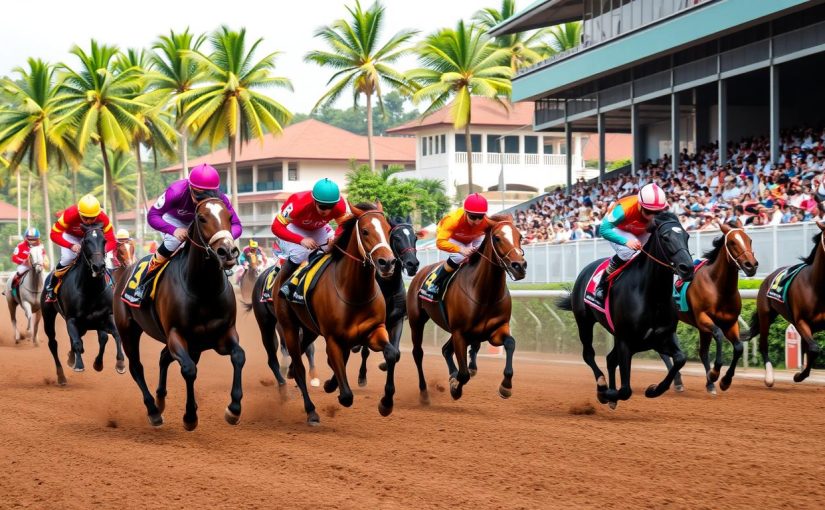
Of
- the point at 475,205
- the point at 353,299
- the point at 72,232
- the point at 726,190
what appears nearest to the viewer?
the point at 353,299

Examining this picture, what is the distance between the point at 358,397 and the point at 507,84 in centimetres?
2932

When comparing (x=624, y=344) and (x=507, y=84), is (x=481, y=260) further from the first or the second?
(x=507, y=84)

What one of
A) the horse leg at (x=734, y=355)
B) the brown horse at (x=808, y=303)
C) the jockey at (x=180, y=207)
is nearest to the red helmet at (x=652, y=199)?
the brown horse at (x=808, y=303)

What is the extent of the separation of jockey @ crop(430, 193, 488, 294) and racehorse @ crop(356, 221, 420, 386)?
1.48ft

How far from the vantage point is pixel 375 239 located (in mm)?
7535

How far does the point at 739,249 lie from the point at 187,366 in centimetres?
523

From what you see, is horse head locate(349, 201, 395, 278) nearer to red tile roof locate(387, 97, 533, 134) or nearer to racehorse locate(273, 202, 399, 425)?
racehorse locate(273, 202, 399, 425)

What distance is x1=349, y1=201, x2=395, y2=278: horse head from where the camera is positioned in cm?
736

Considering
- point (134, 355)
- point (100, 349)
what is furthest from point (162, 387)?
point (100, 349)

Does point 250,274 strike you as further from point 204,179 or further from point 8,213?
point 8,213

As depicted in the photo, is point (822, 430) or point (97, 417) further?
point (97, 417)

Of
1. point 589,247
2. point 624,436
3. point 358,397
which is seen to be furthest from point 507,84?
point 624,436

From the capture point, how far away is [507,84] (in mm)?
38281

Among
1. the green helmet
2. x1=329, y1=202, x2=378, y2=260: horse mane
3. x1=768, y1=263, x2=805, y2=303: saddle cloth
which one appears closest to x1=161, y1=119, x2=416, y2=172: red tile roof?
x1=768, y1=263, x2=805, y2=303: saddle cloth
